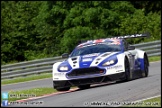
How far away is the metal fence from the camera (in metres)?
24.1

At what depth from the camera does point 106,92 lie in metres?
11.6

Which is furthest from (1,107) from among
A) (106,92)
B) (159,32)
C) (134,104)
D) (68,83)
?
(159,32)

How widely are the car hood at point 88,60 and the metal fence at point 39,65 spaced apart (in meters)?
10.4

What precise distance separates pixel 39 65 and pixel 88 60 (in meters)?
11.3

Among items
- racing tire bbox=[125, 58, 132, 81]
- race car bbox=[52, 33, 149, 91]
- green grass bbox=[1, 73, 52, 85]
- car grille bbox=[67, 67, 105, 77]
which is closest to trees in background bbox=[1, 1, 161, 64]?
green grass bbox=[1, 73, 52, 85]

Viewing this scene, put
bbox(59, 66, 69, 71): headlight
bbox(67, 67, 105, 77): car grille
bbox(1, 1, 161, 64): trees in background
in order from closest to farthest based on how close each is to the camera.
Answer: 1. bbox(67, 67, 105, 77): car grille
2. bbox(59, 66, 69, 71): headlight
3. bbox(1, 1, 161, 64): trees in background

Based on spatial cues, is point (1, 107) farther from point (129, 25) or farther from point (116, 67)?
point (129, 25)

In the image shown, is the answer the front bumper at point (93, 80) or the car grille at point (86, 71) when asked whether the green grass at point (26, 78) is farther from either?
the car grille at point (86, 71)

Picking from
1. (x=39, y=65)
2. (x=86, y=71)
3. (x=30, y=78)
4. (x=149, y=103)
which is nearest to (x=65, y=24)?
(x=39, y=65)

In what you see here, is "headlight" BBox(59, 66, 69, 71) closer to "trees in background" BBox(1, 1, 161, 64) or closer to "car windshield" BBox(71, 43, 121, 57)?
"car windshield" BBox(71, 43, 121, 57)

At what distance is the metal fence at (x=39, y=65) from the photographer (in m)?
24.1

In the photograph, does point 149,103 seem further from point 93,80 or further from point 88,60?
point 88,60

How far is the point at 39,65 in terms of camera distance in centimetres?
2431

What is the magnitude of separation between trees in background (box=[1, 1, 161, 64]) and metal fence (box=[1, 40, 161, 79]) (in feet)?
20.4
